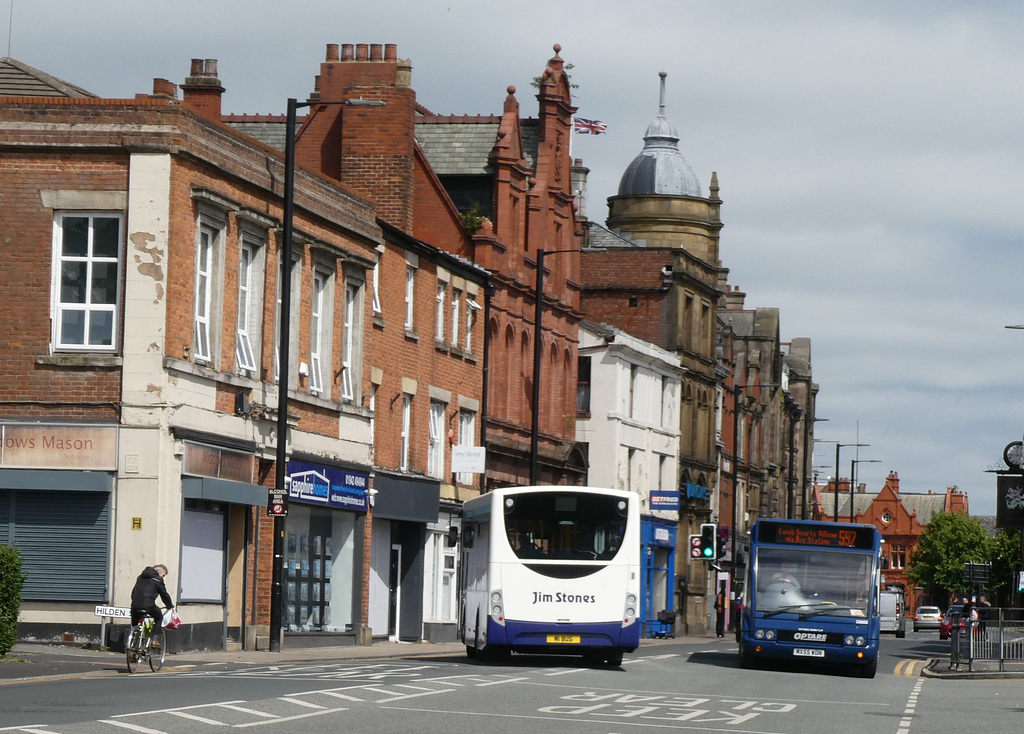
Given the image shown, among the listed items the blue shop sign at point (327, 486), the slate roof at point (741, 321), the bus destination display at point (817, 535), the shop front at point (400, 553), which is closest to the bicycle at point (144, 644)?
the blue shop sign at point (327, 486)

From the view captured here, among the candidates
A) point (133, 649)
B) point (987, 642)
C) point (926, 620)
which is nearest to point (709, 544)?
point (987, 642)

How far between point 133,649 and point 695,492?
54206 mm

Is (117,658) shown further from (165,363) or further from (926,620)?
(926,620)

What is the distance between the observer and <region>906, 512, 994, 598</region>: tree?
143m

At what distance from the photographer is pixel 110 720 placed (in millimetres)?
16500

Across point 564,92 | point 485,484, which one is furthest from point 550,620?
point 564,92

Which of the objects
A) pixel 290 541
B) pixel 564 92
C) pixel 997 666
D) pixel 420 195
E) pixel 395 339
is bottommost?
pixel 997 666

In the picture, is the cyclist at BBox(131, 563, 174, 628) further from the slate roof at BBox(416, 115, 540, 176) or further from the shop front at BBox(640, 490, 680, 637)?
the shop front at BBox(640, 490, 680, 637)

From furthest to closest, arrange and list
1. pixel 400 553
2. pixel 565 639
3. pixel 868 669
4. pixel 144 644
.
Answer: pixel 400 553, pixel 868 669, pixel 565 639, pixel 144 644

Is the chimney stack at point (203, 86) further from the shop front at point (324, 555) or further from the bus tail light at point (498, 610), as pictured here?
the bus tail light at point (498, 610)

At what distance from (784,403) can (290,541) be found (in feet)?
251

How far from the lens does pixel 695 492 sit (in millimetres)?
77875

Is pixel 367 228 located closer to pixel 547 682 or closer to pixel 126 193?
pixel 126 193

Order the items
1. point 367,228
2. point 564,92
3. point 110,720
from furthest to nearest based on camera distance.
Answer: point 564,92 < point 367,228 < point 110,720
